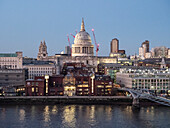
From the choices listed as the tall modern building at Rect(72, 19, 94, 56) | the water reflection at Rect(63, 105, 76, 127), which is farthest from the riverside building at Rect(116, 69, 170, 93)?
the tall modern building at Rect(72, 19, 94, 56)

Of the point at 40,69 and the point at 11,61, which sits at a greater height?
the point at 11,61

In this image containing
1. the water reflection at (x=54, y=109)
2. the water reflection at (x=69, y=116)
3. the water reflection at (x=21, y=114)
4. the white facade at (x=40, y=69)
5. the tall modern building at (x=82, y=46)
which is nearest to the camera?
the water reflection at (x=69, y=116)

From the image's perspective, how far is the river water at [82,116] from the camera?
1939 inches

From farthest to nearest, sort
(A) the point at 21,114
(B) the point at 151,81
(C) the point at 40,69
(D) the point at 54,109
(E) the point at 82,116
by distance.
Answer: (C) the point at 40,69
(B) the point at 151,81
(D) the point at 54,109
(A) the point at 21,114
(E) the point at 82,116

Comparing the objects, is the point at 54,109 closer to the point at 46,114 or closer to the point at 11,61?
the point at 46,114

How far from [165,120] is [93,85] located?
76.4 ft

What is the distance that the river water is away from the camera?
49250 mm

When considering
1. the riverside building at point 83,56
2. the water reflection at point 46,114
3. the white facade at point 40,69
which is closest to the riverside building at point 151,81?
the water reflection at point 46,114

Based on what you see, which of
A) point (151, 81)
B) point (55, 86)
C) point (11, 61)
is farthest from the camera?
point (11, 61)

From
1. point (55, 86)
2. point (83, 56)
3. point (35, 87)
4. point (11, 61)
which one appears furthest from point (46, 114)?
point (83, 56)

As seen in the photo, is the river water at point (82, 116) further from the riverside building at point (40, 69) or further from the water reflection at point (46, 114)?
the riverside building at point (40, 69)

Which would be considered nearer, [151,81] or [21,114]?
[21,114]

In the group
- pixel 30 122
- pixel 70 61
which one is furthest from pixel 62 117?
pixel 70 61

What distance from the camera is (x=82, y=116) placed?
179 feet
